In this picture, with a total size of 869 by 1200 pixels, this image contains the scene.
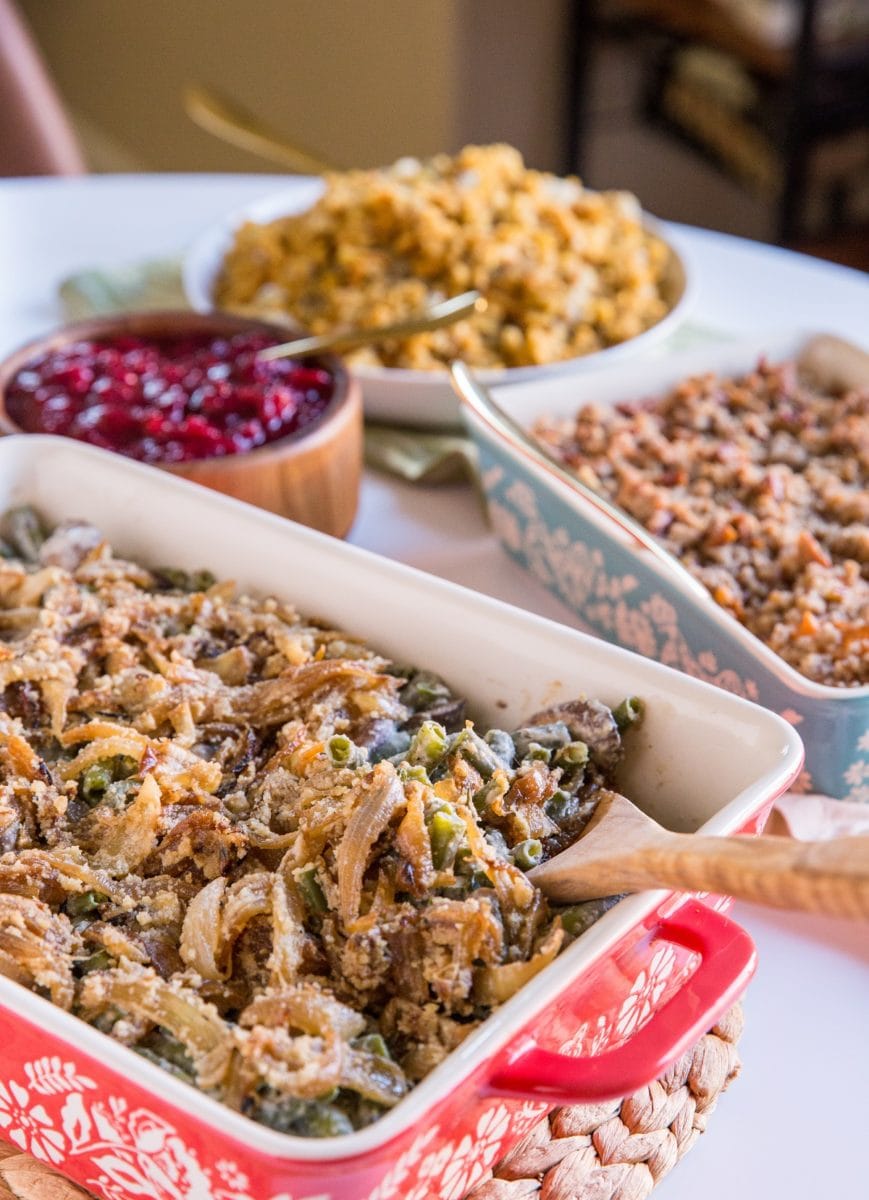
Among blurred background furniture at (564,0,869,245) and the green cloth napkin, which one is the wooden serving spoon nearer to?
the green cloth napkin

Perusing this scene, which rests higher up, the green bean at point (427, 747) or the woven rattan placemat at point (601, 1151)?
the green bean at point (427, 747)

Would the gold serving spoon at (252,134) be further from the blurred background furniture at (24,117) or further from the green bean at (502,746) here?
the green bean at (502,746)

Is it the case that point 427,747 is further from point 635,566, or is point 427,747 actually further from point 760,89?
point 760,89

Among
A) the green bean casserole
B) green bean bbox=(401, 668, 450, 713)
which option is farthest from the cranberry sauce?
green bean bbox=(401, 668, 450, 713)

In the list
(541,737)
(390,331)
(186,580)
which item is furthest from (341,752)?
(390,331)

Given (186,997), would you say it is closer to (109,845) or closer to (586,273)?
(109,845)

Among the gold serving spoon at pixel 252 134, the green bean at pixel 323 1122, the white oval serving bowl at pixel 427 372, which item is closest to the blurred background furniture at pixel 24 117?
the gold serving spoon at pixel 252 134
